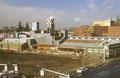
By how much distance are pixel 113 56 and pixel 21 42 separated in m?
25.1

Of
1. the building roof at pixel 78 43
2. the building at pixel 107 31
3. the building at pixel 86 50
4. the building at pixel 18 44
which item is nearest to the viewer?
the building at pixel 86 50

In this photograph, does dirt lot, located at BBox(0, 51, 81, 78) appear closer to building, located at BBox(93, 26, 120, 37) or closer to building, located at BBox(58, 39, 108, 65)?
building, located at BBox(58, 39, 108, 65)

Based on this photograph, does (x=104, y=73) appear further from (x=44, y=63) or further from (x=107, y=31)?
(x=107, y=31)

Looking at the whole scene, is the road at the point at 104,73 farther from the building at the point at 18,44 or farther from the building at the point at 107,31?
the building at the point at 107,31

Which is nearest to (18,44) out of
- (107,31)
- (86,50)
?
(86,50)

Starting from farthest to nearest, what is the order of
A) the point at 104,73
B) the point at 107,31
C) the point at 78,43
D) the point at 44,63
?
the point at 107,31, the point at 78,43, the point at 44,63, the point at 104,73

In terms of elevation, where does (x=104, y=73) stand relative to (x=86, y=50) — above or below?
below

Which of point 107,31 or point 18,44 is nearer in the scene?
point 18,44

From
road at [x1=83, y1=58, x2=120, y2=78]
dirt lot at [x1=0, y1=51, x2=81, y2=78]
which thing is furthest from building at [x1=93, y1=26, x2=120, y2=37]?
road at [x1=83, y1=58, x2=120, y2=78]

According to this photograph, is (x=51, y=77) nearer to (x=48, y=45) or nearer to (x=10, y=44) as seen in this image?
(x=48, y=45)

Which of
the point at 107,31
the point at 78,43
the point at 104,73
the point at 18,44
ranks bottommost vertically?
the point at 104,73

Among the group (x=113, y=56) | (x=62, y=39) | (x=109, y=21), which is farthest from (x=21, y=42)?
(x=109, y=21)

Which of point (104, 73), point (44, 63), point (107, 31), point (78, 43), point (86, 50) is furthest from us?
point (107, 31)

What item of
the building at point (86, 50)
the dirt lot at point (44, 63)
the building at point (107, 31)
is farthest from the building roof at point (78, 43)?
the building at point (107, 31)
